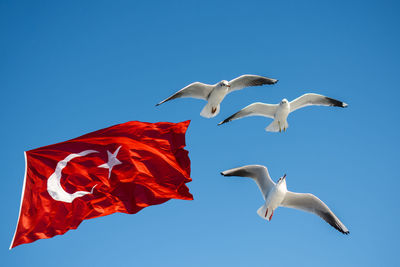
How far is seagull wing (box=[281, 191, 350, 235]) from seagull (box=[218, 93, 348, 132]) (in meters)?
3.32

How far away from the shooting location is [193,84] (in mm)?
17906

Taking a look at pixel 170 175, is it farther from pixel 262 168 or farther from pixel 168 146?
pixel 262 168

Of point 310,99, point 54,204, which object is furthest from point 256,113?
point 54,204

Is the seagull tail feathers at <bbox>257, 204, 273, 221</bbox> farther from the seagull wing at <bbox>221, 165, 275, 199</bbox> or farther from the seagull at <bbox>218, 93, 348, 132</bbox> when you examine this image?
the seagull at <bbox>218, 93, 348, 132</bbox>

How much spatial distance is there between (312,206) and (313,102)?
177 inches

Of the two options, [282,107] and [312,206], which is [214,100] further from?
[312,206]

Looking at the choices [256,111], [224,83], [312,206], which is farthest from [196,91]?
[312,206]

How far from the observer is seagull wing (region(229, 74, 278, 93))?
60.3 ft

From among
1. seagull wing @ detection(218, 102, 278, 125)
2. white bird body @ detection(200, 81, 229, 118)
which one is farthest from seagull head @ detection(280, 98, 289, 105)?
white bird body @ detection(200, 81, 229, 118)

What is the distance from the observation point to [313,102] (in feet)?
62.3

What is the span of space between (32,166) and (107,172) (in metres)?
1.74

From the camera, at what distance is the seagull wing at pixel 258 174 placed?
16.4m

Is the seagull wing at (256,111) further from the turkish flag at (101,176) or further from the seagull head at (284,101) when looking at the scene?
the turkish flag at (101,176)

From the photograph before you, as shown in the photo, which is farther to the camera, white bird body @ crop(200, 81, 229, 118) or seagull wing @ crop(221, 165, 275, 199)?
white bird body @ crop(200, 81, 229, 118)
